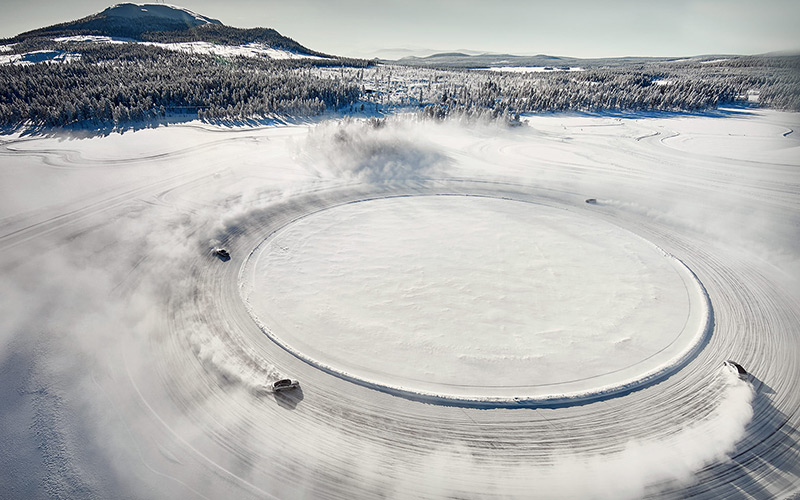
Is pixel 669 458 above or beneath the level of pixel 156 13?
beneath

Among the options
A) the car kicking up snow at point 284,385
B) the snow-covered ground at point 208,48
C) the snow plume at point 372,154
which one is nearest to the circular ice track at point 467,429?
the car kicking up snow at point 284,385

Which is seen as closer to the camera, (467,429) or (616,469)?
(616,469)

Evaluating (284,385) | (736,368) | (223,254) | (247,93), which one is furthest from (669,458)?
(247,93)

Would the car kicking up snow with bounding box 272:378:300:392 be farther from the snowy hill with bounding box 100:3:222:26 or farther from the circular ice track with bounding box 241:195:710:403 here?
the snowy hill with bounding box 100:3:222:26

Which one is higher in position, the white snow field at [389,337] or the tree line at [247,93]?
the tree line at [247,93]

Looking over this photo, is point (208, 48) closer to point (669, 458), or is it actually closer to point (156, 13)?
point (156, 13)

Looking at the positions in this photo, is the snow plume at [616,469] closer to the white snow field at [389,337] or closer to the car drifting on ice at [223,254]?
the white snow field at [389,337]

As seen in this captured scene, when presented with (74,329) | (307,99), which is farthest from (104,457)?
(307,99)
